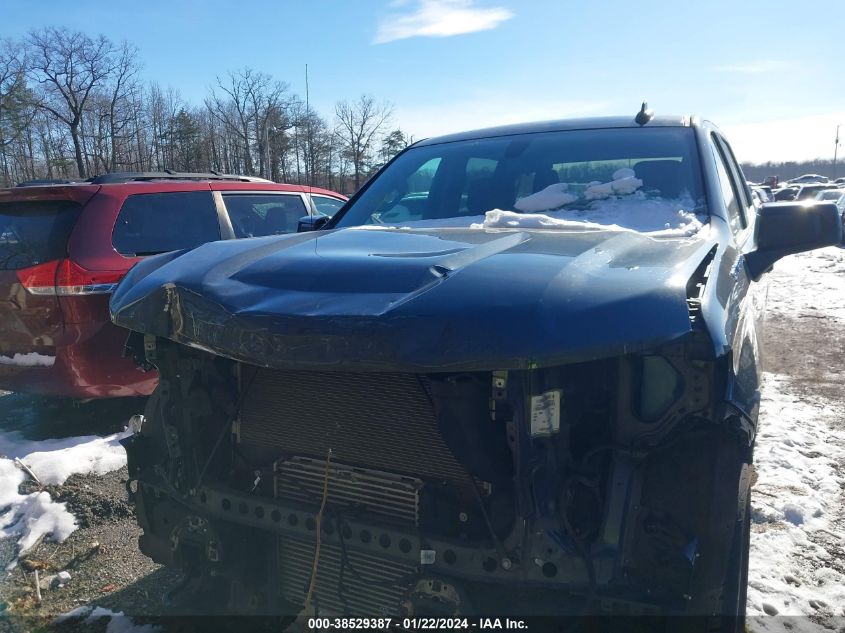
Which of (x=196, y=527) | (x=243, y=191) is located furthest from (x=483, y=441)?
(x=243, y=191)

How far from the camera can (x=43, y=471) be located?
13.5ft

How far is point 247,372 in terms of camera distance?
7.80 ft

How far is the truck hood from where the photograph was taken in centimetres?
160

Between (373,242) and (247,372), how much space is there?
0.66m

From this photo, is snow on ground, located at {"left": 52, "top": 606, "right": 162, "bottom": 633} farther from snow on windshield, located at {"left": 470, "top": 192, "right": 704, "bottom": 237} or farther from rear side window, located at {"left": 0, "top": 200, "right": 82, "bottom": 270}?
rear side window, located at {"left": 0, "top": 200, "right": 82, "bottom": 270}

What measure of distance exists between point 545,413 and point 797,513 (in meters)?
2.54

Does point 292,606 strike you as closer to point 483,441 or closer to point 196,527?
point 196,527

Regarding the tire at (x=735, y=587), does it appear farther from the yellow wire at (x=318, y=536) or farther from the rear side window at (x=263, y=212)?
the rear side window at (x=263, y=212)

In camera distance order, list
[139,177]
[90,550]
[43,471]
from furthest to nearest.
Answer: [139,177]
[43,471]
[90,550]

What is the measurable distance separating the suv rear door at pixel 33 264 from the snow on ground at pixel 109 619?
2150mm

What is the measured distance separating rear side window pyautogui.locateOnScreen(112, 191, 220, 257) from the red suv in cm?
1

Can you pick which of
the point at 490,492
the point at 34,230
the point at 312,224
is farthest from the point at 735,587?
the point at 34,230

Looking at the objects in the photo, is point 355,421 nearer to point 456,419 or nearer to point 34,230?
point 456,419

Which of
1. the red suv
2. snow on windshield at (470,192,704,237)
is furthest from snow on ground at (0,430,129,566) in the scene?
snow on windshield at (470,192,704,237)
